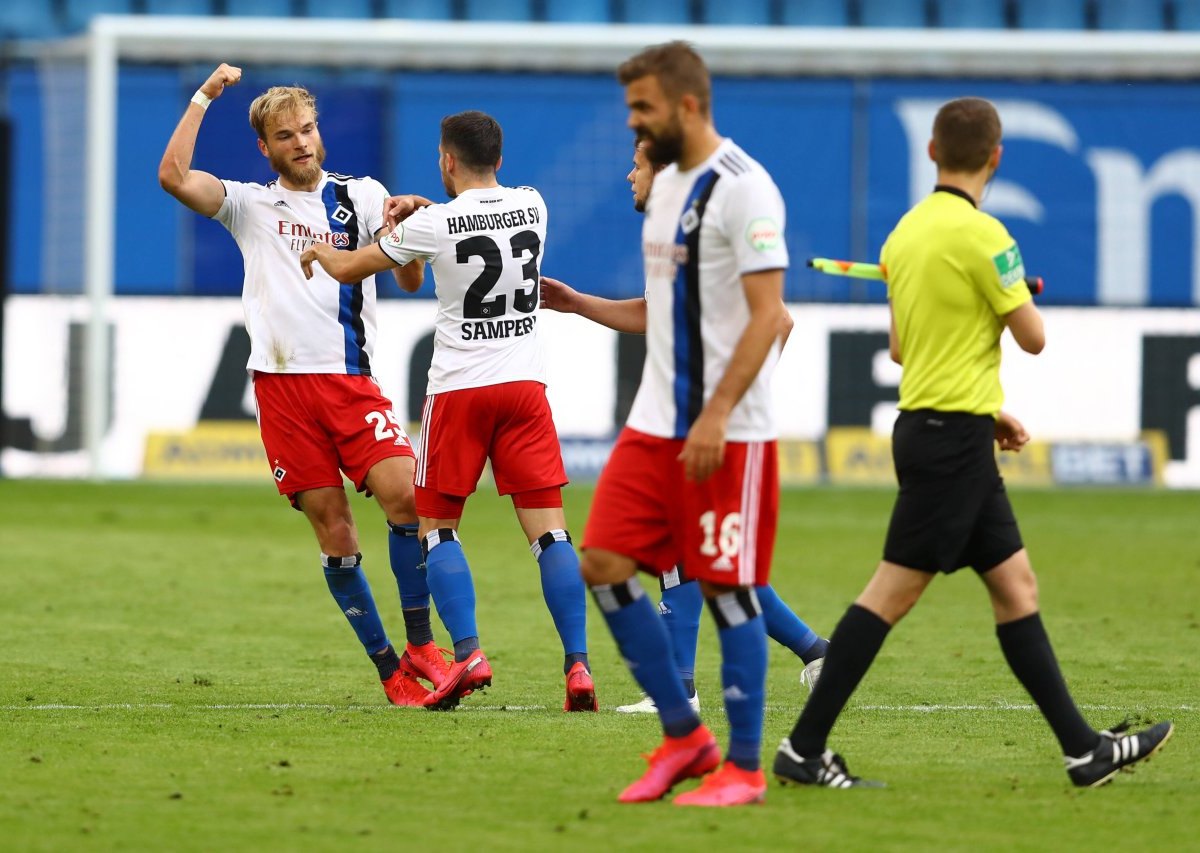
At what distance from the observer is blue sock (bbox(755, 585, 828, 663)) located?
22.5ft

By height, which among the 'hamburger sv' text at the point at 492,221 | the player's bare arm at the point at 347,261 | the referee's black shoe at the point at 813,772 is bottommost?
the referee's black shoe at the point at 813,772

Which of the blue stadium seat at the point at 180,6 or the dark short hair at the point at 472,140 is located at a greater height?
the blue stadium seat at the point at 180,6

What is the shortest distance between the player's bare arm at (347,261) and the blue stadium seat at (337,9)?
16325 millimetres

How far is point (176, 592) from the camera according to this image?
1048 cm

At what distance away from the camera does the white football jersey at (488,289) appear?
6672 millimetres

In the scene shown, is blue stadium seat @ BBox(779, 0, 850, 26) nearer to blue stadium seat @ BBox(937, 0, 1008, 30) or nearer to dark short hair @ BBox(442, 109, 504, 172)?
blue stadium seat @ BBox(937, 0, 1008, 30)

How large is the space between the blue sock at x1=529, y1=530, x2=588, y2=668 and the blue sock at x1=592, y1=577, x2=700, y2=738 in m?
1.58

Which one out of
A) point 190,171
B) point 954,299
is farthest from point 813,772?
point 190,171

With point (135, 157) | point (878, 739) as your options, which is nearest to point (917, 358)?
point (878, 739)

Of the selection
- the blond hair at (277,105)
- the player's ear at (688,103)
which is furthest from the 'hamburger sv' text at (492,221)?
the player's ear at (688,103)

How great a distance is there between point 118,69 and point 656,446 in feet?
47.8

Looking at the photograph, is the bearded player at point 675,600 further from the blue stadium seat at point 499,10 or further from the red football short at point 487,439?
the blue stadium seat at point 499,10

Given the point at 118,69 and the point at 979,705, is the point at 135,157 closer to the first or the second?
the point at 118,69

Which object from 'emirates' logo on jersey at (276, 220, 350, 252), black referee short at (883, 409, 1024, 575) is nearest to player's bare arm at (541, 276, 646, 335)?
'emirates' logo on jersey at (276, 220, 350, 252)
